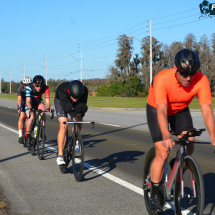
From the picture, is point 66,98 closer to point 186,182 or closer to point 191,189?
point 186,182


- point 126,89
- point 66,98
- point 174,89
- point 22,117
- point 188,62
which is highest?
point 126,89

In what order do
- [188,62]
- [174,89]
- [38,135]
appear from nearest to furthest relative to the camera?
[188,62], [174,89], [38,135]

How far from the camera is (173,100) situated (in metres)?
3.56

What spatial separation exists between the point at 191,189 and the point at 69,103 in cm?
284

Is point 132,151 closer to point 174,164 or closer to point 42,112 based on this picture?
point 42,112

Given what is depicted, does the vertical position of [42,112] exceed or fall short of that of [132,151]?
it exceeds it

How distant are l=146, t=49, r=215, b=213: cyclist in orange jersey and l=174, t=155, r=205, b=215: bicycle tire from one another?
0.90ft

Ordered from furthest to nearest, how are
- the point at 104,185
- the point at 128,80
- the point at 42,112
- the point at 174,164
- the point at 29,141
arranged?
the point at 128,80 → the point at 29,141 → the point at 42,112 → the point at 104,185 → the point at 174,164

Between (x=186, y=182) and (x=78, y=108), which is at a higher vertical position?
(x=78, y=108)

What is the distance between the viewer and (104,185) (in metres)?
5.07

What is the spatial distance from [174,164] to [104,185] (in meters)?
1.93

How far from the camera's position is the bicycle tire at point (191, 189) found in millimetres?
2959

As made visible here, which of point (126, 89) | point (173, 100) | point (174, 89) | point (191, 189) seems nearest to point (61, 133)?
point (173, 100)

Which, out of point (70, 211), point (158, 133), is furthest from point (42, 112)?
point (158, 133)
